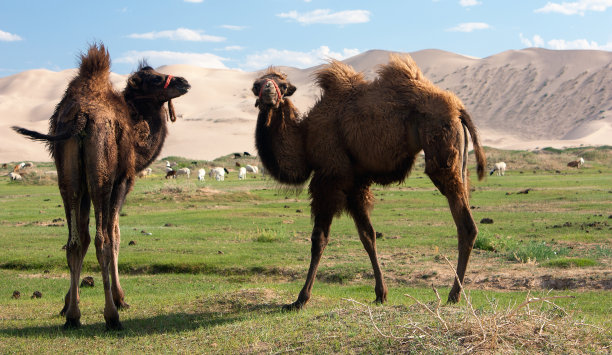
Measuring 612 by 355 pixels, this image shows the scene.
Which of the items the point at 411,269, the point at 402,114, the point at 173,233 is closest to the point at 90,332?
the point at 402,114

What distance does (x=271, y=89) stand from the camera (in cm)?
859

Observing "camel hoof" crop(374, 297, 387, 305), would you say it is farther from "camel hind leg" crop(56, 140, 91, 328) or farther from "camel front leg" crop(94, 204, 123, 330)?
"camel hind leg" crop(56, 140, 91, 328)

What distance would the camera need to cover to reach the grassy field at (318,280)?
19.3ft

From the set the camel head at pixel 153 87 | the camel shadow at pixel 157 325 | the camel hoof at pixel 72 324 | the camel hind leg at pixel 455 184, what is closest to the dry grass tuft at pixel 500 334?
the camel hind leg at pixel 455 184

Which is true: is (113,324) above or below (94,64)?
below

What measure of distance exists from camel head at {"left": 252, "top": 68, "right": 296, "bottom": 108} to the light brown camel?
1cm

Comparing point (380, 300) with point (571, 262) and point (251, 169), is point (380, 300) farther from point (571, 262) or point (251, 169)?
point (251, 169)

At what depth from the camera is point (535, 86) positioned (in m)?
123

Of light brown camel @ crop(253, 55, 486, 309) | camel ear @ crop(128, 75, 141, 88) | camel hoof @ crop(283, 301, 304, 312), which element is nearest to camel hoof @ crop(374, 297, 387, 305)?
light brown camel @ crop(253, 55, 486, 309)

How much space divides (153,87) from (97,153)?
1.78 meters

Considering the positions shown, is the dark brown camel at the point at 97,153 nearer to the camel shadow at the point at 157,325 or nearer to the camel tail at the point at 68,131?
the camel tail at the point at 68,131

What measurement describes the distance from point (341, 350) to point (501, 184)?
1354 inches

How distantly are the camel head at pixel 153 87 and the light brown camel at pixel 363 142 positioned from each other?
3.77ft

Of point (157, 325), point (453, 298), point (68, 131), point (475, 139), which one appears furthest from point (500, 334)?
point (68, 131)
